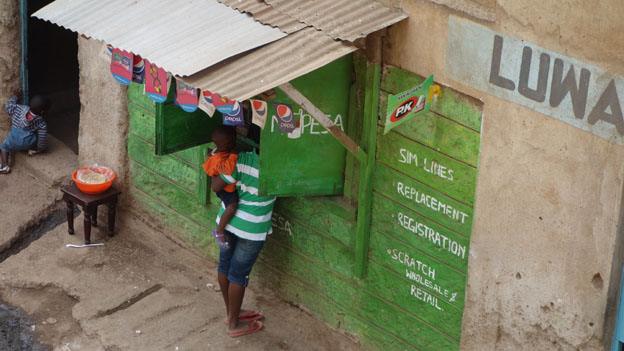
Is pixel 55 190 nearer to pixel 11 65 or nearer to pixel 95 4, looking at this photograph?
pixel 11 65

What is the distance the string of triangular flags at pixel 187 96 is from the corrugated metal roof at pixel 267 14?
1.41 feet

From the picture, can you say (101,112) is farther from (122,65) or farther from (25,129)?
(122,65)

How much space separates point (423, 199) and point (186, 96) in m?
1.45

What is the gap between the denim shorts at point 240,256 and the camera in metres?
7.36

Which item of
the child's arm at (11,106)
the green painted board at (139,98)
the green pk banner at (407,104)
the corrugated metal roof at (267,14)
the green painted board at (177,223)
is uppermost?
the corrugated metal roof at (267,14)

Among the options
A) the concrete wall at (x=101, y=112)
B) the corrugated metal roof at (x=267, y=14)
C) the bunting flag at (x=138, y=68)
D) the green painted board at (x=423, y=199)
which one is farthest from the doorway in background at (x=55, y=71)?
the green painted board at (x=423, y=199)

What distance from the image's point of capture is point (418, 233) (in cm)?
670

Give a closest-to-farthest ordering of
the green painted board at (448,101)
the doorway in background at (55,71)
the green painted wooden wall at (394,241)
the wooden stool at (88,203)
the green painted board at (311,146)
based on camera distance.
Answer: the green painted board at (448,101) < the green painted wooden wall at (394,241) < the green painted board at (311,146) < the wooden stool at (88,203) < the doorway in background at (55,71)

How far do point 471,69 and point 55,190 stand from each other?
4435 mm

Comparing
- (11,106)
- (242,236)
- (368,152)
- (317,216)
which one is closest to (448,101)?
(368,152)

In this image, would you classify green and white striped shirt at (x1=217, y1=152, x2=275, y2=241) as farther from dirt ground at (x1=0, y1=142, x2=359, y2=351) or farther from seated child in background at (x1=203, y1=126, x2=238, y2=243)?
dirt ground at (x1=0, y1=142, x2=359, y2=351)

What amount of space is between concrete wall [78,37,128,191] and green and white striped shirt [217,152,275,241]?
172cm

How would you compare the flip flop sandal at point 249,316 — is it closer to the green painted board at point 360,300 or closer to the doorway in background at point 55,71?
the green painted board at point 360,300

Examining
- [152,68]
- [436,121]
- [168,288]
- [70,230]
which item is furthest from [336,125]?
[70,230]
